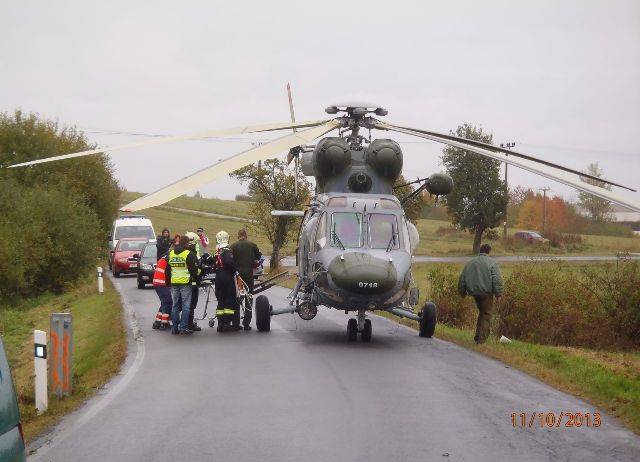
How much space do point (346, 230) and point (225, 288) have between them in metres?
2.84

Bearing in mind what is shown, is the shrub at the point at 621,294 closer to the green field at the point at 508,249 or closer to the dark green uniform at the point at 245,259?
the dark green uniform at the point at 245,259

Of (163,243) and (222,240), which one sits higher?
(222,240)

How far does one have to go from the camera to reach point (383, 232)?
1586 cm

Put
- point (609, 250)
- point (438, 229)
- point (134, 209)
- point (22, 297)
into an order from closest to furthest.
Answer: point (134, 209)
point (22, 297)
point (609, 250)
point (438, 229)

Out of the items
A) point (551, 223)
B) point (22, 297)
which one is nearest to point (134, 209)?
point (22, 297)

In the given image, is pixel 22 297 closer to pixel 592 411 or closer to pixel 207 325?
pixel 207 325

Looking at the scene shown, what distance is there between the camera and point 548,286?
2062cm

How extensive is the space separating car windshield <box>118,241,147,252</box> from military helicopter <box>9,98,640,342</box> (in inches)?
935

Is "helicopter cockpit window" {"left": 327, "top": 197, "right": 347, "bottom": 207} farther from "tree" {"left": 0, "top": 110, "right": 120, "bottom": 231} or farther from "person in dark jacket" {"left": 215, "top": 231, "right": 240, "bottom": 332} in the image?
"tree" {"left": 0, "top": 110, "right": 120, "bottom": 231}

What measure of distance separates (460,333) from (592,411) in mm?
8853

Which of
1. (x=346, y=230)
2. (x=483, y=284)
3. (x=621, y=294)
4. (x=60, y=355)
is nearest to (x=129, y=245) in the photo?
(x=621, y=294)

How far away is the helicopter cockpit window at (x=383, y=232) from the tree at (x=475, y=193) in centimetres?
4583

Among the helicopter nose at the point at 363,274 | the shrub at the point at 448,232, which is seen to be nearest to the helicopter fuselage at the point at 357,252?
the helicopter nose at the point at 363,274

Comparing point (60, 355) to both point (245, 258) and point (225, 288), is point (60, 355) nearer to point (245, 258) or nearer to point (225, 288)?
point (225, 288)
